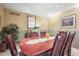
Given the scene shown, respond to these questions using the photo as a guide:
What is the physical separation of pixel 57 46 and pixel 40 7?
0.70 meters

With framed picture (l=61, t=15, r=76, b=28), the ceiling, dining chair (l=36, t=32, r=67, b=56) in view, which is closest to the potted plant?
the ceiling

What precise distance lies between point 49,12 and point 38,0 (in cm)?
26

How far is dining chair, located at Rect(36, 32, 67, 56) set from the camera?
2.03 m

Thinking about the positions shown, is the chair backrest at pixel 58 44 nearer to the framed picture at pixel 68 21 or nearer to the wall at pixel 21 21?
the framed picture at pixel 68 21

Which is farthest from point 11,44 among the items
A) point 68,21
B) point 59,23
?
point 68,21

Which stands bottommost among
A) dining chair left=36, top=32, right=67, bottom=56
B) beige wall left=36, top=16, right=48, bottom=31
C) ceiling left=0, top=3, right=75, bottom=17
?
dining chair left=36, top=32, right=67, bottom=56

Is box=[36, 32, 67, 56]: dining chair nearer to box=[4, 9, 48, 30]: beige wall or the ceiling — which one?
box=[4, 9, 48, 30]: beige wall

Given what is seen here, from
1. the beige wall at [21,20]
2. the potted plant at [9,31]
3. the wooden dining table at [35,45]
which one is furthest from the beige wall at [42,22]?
the potted plant at [9,31]

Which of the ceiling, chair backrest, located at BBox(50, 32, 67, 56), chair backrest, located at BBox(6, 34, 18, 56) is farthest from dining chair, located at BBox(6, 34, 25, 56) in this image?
chair backrest, located at BBox(50, 32, 67, 56)

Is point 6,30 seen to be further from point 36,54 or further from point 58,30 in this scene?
point 58,30

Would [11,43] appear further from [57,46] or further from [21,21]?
[57,46]

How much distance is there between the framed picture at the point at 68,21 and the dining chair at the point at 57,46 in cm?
14

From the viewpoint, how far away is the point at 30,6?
79.5 inches

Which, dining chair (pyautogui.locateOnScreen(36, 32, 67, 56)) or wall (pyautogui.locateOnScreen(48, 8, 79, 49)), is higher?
wall (pyautogui.locateOnScreen(48, 8, 79, 49))
